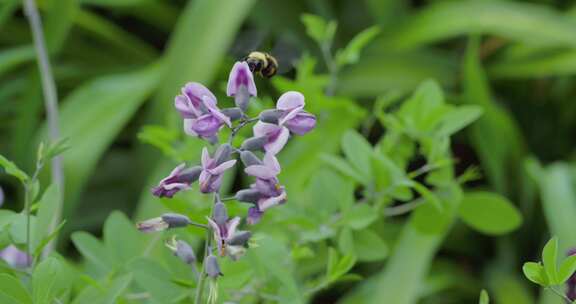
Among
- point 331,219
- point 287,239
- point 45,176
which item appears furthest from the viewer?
point 45,176

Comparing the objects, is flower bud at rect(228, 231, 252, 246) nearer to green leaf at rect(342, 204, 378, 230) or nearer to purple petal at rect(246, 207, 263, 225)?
purple petal at rect(246, 207, 263, 225)

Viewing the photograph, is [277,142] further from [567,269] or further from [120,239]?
[120,239]

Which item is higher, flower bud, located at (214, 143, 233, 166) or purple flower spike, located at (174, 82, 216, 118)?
purple flower spike, located at (174, 82, 216, 118)

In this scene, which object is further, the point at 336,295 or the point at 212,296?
the point at 336,295

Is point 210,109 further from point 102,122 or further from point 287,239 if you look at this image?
point 102,122

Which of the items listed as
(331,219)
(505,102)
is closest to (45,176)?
(331,219)

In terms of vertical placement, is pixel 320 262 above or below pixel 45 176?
above

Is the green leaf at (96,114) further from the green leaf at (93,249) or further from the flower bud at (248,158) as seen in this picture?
the flower bud at (248,158)

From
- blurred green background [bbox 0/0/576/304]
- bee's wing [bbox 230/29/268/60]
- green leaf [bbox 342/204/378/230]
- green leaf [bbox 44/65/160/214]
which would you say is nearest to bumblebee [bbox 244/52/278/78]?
bee's wing [bbox 230/29/268/60]
